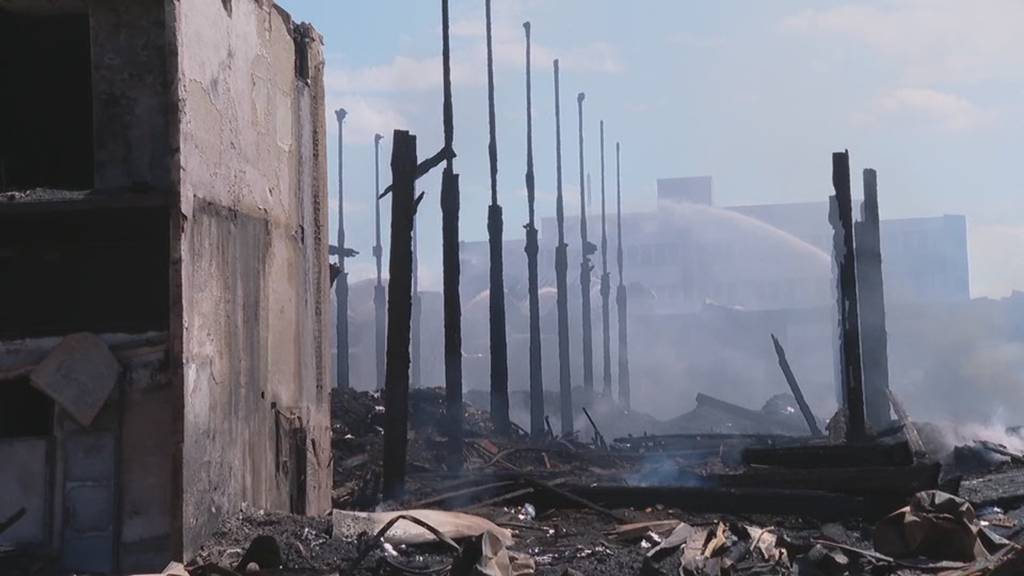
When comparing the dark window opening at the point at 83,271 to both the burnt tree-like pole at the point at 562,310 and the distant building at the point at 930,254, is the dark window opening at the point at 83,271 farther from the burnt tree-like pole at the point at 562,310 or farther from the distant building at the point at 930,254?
the distant building at the point at 930,254

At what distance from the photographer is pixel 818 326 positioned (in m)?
63.9

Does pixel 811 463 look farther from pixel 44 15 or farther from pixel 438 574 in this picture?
pixel 44 15

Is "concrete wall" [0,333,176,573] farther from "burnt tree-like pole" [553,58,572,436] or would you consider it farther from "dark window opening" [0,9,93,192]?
"burnt tree-like pole" [553,58,572,436]

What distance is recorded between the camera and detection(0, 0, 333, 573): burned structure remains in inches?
334

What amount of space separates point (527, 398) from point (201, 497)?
133 feet

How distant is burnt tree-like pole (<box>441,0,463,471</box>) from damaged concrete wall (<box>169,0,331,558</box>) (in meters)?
10.00

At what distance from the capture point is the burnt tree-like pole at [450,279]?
22.3 meters

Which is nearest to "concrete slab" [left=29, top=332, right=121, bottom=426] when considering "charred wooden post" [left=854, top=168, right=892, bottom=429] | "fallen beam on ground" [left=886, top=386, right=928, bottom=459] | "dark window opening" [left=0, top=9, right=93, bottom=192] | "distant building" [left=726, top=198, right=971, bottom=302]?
"dark window opening" [left=0, top=9, right=93, bottom=192]

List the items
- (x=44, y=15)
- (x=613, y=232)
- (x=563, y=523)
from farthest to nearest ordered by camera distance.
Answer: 1. (x=613, y=232)
2. (x=563, y=523)
3. (x=44, y=15)

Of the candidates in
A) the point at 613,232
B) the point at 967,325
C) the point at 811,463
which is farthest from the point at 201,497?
the point at 613,232

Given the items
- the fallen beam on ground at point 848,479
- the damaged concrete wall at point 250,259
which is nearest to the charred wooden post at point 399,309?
the damaged concrete wall at point 250,259

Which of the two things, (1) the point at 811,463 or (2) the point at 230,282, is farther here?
(1) the point at 811,463

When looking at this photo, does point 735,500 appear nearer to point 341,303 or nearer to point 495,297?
point 495,297

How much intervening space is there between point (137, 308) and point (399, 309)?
16.6ft
